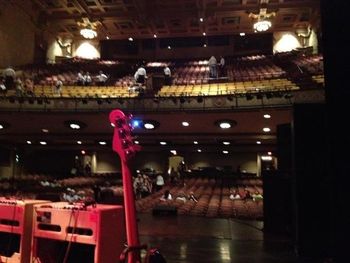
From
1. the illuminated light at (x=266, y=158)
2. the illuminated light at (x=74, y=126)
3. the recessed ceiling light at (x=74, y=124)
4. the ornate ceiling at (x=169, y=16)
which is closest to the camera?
the recessed ceiling light at (x=74, y=124)

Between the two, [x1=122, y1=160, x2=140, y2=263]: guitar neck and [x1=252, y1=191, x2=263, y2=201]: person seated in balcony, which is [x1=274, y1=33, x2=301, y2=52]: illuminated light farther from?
[x1=122, y1=160, x2=140, y2=263]: guitar neck

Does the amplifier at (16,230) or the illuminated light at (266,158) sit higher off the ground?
the illuminated light at (266,158)

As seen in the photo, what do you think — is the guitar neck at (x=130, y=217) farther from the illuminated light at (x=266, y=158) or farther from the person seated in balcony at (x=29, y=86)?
the illuminated light at (x=266, y=158)

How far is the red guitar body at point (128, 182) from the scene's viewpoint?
81.5 inches

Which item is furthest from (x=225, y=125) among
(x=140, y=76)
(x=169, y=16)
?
(x=169, y=16)

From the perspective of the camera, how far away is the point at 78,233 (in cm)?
230

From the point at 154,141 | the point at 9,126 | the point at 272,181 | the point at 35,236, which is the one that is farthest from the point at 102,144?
the point at 35,236

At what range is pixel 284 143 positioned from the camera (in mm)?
5254

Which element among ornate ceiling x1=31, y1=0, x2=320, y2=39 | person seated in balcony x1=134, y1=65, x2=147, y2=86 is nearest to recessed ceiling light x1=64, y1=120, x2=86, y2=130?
person seated in balcony x1=134, y1=65, x2=147, y2=86

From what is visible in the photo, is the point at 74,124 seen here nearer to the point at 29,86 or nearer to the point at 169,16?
the point at 29,86

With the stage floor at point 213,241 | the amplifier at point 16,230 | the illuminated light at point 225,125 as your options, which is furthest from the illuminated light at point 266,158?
the amplifier at point 16,230

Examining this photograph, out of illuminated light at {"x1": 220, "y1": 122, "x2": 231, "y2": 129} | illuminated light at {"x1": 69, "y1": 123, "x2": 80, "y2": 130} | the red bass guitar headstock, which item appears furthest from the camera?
illuminated light at {"x1": 69, "y1": 123, "x2": 80, "y2": 130}

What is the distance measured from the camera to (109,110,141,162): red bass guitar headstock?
7.23 feet

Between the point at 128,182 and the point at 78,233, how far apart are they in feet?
1.69
